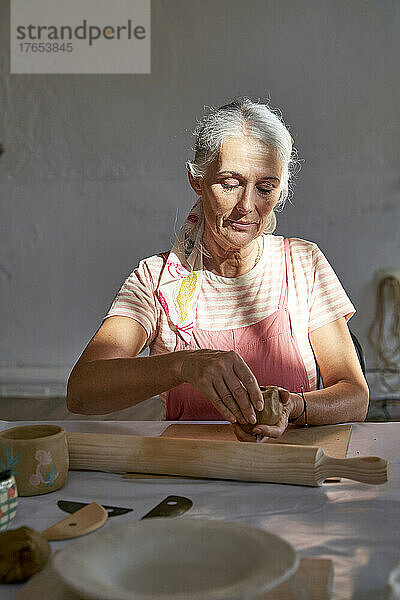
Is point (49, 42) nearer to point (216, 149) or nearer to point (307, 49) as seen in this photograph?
point (307, 49)

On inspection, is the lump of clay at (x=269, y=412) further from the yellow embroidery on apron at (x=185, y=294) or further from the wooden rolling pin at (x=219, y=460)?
the yellow embroidery on apron at (x=185, y=294)

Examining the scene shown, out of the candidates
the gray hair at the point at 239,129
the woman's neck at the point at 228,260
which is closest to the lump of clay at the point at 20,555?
the woman's neck at the point at 228,260

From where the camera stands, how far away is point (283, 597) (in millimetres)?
560

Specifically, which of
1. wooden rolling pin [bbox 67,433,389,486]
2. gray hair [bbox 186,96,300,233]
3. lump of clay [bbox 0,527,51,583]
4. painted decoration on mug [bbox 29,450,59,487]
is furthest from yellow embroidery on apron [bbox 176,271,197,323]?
lump of clay [bbox 0,527,51,583]

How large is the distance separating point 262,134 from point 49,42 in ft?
7.70

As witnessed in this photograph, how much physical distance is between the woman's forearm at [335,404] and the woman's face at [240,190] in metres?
0.49

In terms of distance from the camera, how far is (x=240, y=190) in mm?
1714

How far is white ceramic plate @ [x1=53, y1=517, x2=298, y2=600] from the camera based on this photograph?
1.66ft

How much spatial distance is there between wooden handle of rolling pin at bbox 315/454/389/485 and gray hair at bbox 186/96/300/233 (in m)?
0.96

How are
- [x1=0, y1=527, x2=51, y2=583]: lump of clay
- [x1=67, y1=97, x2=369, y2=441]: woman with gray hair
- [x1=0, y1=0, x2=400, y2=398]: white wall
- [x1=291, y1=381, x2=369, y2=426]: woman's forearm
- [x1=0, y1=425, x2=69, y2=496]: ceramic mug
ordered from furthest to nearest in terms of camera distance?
[x1=0, y1=0, x2=400, y2=398]: white wall, [x1=67, y1=97, x2=369, y2=441]: woman with gray hair, [x1=291, y1=381, x2=369, y2=426]: woman's forearm, [x1=0, y1=425, x2=69, y2=496]: ceramic mug, [x1=0, y1=527, x2=51, y2=583]: lump of clay

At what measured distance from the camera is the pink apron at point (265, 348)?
5.21 ft

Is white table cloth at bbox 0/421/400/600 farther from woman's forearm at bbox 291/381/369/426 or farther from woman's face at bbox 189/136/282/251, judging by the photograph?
woman's face at bbox 189/136/282/251

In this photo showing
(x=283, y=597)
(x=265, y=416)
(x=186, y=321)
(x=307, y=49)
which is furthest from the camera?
(x=307, y=49)

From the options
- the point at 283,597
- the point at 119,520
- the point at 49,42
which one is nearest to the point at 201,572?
the point at 283,597
